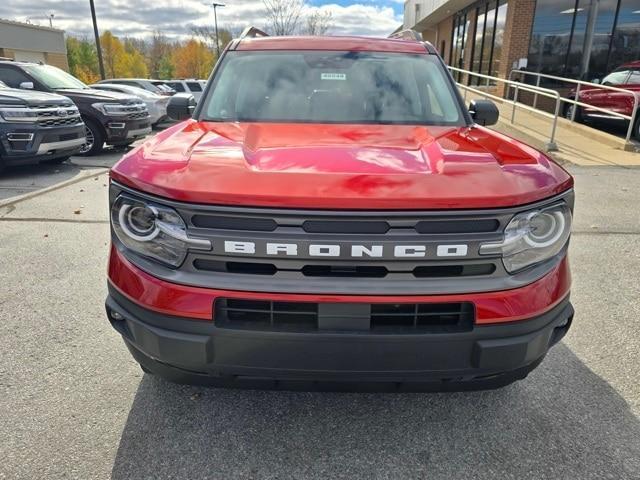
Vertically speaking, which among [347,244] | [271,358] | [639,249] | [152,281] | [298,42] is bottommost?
[639,249]

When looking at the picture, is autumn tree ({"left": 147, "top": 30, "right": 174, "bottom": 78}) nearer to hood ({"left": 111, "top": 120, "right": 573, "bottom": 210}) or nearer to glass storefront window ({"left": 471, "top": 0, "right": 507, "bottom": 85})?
glass storefront window ({"left": 471, "top": 0, "right": 507, "bottom": 85})

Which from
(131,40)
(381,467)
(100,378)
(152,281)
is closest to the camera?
(152,281)

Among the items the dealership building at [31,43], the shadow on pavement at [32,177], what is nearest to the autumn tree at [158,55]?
the dealership building at [31,43]

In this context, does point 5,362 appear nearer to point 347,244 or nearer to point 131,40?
point 347,244

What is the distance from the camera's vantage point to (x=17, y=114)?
7.46 meters

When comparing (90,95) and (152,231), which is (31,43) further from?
(152,231)

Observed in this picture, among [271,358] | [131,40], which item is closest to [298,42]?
[271,358]

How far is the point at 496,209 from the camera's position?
5.82ft

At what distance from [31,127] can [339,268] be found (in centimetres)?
749

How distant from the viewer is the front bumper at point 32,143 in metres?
7.46

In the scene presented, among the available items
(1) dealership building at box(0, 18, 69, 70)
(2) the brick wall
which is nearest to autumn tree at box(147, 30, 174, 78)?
(1) dealership building at box(0, 18, 69, 70)

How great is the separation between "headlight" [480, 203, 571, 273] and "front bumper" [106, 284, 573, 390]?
222 millimetres

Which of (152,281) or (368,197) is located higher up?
(368,197)

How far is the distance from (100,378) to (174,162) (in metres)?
1.44
